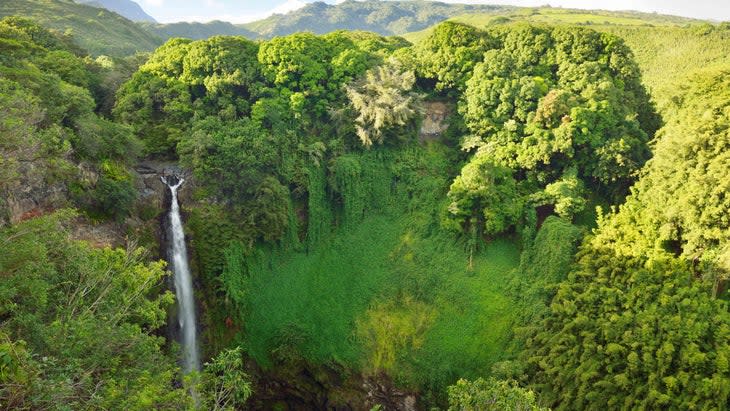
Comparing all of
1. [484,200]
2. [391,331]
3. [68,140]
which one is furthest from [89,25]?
[391,331]

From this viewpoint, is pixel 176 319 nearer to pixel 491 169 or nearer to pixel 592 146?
pixel 491 169

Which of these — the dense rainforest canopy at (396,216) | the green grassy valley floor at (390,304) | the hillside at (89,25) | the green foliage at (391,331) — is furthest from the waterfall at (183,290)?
the hillside at (89,25)

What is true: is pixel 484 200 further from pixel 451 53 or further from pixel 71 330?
pixel 71 330

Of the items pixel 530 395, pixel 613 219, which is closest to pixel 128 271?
pixel 530 395

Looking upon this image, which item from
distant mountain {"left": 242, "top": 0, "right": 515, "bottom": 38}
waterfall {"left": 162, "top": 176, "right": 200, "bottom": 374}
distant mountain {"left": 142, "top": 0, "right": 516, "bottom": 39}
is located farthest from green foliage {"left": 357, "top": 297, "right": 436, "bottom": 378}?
distant mountain {"left": 242, "top": 0, "right": 515, "bottom": 38}

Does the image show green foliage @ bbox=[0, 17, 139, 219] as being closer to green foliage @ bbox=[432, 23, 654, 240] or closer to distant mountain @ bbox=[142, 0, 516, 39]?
green foliage @ bbox=[432, 23, 654, 240]

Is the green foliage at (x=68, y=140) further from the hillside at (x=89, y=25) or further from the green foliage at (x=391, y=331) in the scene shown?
the hillside at (x=89, y=25)
